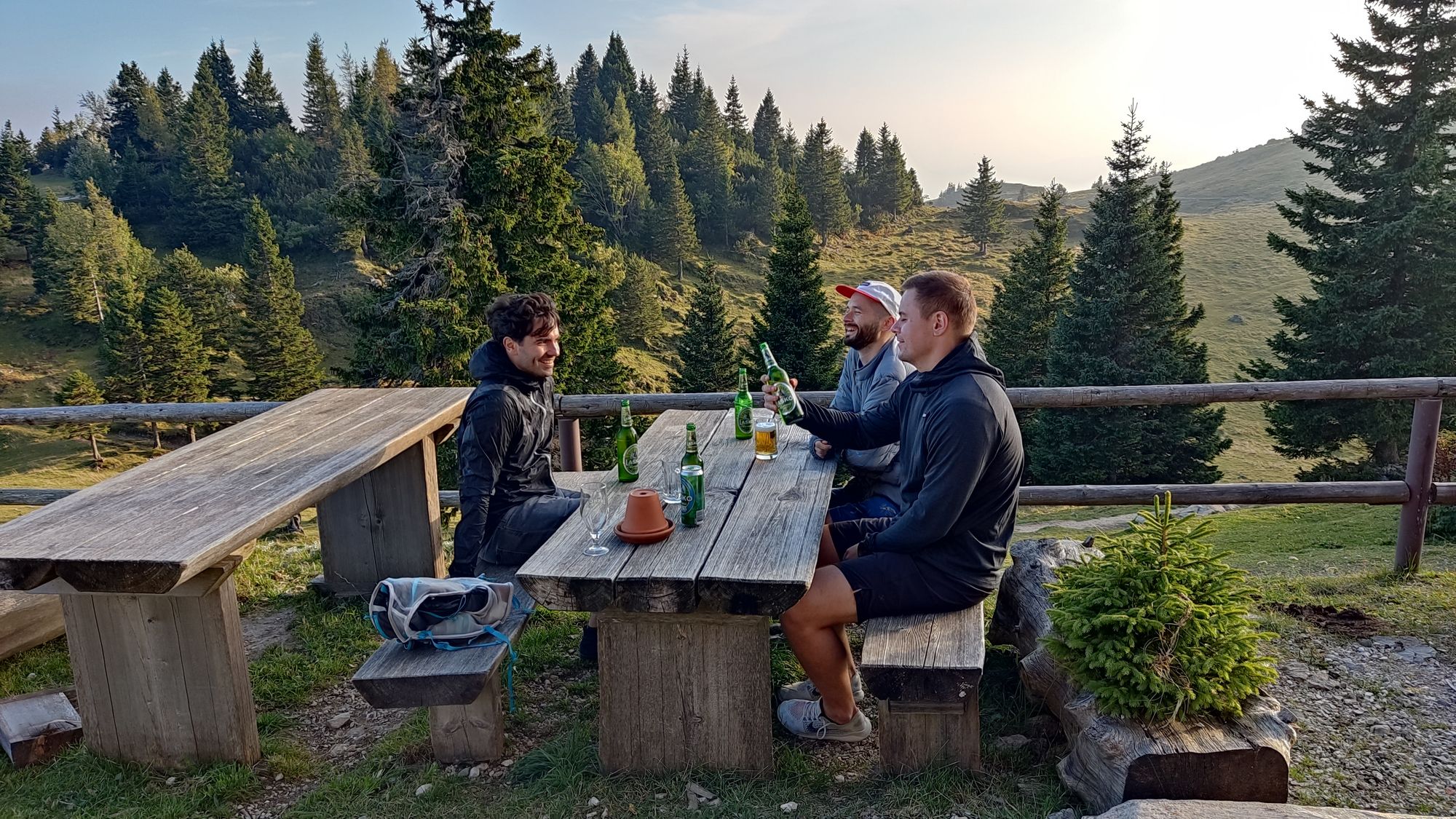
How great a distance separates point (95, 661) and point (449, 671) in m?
1.57

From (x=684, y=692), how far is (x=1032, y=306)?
3751 centimetres

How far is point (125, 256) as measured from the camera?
61.8 m

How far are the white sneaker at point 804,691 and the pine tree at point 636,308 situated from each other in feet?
174

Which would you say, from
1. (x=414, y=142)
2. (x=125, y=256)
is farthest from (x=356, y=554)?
(x=125, y=256)

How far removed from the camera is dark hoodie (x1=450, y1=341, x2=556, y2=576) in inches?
154

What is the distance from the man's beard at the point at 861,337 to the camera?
446cm

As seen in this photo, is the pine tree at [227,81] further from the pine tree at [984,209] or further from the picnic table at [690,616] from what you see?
the picnic table at [690,616]

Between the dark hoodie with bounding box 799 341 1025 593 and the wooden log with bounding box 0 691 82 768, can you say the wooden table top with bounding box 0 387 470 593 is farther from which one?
the dark hoodie with bounding box 799 341 1025 593

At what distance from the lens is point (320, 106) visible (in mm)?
90438

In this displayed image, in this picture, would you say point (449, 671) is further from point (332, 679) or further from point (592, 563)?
point (332, 679)

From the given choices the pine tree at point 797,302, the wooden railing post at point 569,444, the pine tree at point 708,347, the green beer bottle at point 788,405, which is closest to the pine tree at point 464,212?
the pine tree at point 797,302

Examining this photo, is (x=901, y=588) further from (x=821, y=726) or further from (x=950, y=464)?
(x=821, y=726)

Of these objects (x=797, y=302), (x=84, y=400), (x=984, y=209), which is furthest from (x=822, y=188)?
(x=84, y=400)

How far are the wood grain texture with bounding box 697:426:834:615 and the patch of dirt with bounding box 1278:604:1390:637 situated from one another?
2.63 metres
